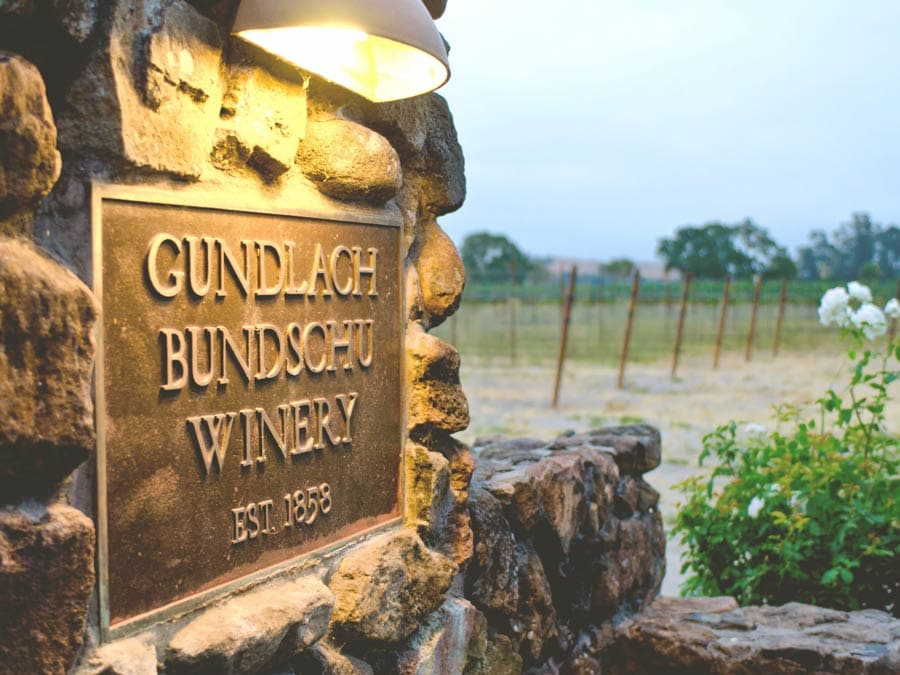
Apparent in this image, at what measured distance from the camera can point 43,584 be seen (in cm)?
105

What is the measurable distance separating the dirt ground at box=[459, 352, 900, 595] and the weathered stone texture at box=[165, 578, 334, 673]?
3.24 m

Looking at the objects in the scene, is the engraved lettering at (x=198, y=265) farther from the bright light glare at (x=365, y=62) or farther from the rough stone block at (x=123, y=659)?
the rough stone block at (x=123, y=659)

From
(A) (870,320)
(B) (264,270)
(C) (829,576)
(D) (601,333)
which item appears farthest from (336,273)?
(D) (601,333)

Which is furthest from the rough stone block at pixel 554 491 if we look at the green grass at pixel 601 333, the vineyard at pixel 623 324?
the green grass at pixel 601 333

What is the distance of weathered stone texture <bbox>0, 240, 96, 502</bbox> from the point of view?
1.02 meters

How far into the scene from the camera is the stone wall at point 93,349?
104 centimetres

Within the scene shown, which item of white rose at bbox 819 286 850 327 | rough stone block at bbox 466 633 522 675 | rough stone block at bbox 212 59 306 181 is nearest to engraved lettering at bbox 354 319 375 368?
rough stone block at bbox 212 59 306 181

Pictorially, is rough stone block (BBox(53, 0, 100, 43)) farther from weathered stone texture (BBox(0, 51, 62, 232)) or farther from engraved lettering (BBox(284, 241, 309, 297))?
engraved lettering (BBox(284, 241, 309, 297))

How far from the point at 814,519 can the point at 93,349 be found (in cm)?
268

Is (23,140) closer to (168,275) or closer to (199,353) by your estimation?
(168,275)

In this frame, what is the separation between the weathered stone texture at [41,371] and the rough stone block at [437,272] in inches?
34.8

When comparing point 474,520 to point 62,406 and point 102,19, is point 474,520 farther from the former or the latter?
point 102,19

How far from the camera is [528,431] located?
7.25 metres

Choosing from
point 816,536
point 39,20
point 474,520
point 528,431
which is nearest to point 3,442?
point 39,20
